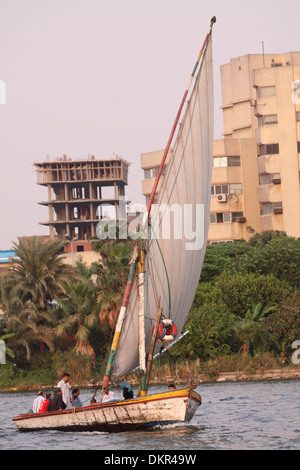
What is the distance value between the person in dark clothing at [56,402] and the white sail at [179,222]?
1.94 m

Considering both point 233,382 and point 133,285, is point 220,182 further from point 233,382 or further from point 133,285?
point 133,285

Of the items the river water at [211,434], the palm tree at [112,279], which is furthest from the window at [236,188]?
the river water at [211,434]

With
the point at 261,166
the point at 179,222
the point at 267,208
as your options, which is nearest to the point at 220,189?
the point at 267,208

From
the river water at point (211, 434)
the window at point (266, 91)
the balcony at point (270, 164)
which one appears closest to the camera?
the river water at point (211, 434)

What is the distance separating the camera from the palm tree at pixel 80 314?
61844 millimetres

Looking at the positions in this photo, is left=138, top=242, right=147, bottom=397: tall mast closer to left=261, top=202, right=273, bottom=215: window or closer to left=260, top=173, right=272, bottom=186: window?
left=260, top=173, right=272, bottom=186: window

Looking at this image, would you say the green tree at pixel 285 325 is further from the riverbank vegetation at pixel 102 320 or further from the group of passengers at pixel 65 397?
the group of passengers at pixel 65 397

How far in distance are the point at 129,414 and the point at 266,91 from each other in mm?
58878

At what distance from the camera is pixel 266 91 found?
3371 inches

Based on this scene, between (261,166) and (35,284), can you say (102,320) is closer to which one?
(35,284)

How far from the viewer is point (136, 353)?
32.0m

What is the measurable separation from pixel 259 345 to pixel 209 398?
1637 cm

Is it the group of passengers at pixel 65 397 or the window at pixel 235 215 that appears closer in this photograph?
the group of passengers at pixel 65 397
